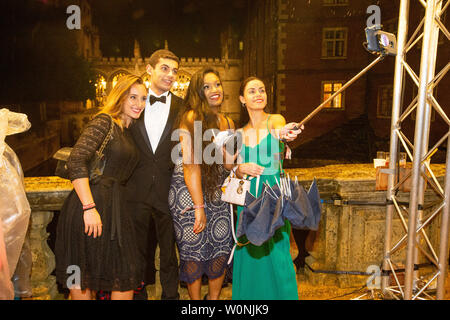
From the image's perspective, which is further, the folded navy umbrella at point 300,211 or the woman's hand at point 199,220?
the woman's hand at point 199,220

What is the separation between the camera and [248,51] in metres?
30.0

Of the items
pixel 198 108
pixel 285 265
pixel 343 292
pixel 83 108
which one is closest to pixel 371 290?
pixel 343 292

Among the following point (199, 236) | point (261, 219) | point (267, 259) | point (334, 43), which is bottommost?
point (267, 259)

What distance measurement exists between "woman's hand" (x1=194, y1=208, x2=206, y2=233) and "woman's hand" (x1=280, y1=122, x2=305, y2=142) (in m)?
0.79

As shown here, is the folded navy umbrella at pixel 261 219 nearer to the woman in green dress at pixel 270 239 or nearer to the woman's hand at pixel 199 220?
the woman in green dress at pixel 270 239

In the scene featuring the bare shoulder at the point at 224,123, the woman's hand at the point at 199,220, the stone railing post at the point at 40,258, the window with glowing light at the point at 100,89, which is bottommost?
the stone railing post at the point at 40,258

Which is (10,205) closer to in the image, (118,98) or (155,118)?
(118,98)

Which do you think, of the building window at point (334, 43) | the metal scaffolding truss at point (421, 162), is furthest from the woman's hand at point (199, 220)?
the building window at point (334, 43)

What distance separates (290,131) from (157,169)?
3.26 feet

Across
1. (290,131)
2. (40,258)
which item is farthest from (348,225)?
(40,258)

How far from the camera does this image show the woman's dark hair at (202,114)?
248 cm

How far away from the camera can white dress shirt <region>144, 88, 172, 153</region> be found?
2539mm

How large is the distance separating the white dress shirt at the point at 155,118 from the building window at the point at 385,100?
54.0ft

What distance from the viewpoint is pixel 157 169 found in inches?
99.0
